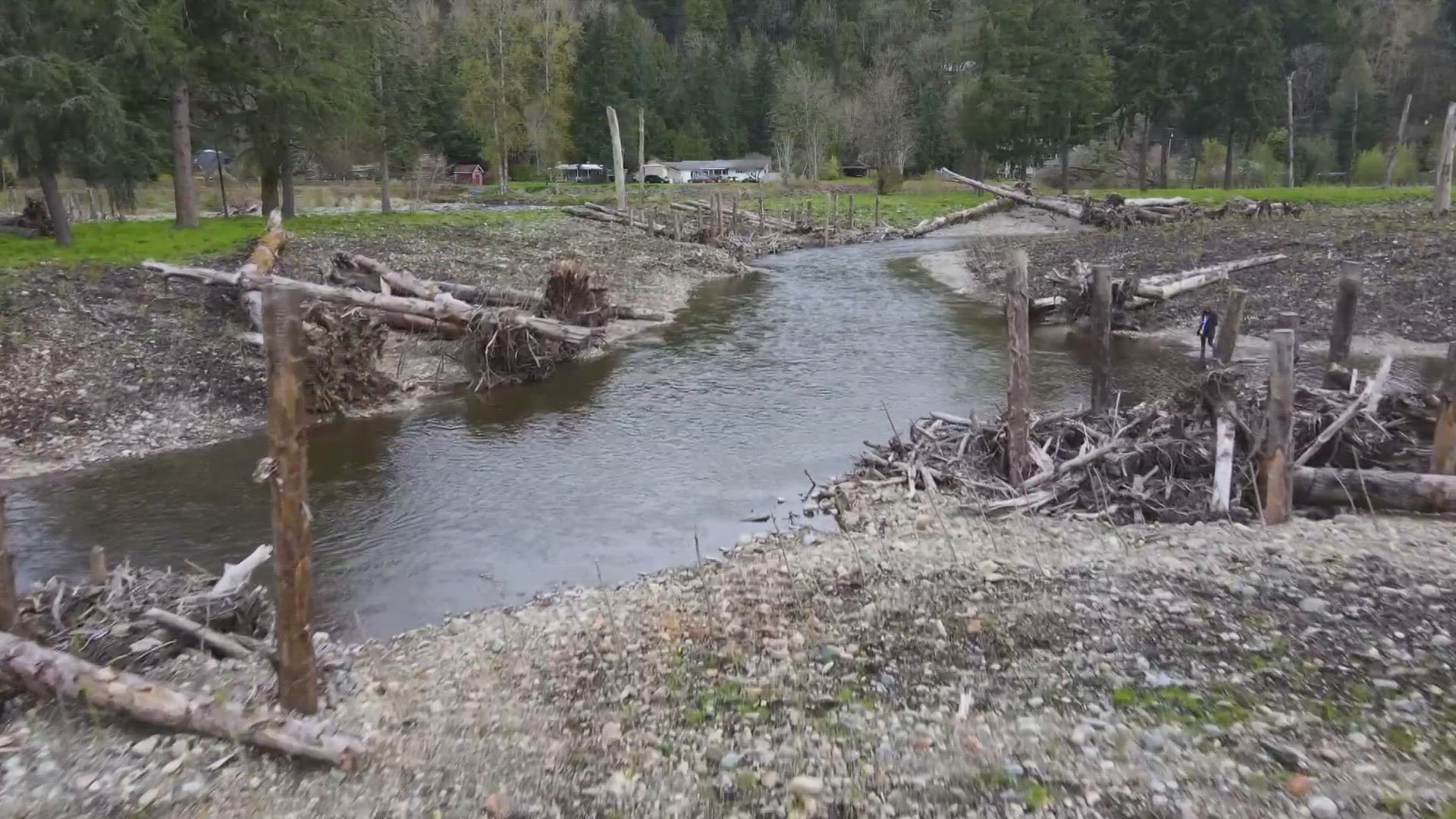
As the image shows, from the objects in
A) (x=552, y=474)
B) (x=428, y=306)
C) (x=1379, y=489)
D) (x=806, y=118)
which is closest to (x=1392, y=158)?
(x=806, y=118)

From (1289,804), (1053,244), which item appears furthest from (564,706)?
(1053,244)

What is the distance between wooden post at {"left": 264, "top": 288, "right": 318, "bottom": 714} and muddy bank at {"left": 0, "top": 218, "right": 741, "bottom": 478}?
10444 millimetres

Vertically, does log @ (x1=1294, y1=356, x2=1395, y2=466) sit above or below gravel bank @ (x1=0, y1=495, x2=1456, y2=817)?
above

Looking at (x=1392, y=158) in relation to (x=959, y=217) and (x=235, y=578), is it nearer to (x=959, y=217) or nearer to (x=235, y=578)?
(x=959, y=217)

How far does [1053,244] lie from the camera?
3950 cm

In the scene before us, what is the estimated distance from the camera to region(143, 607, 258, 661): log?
8.17 meters

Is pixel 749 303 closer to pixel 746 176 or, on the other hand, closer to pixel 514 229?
pixel 514 229

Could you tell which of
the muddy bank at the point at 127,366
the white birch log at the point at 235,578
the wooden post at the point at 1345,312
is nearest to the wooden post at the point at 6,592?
the white birch log at the point at 235,578

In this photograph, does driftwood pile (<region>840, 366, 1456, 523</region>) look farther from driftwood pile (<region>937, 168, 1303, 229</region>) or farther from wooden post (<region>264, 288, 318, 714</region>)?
driftwood pile (<region>937, 168, 1303, 229</region>)

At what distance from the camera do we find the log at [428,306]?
2047cm

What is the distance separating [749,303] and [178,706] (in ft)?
84.3

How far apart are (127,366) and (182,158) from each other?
55.8ft

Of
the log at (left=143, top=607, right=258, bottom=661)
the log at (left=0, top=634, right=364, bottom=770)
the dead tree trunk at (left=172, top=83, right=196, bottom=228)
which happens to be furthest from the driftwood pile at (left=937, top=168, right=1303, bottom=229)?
the log at (left=0, top=634, right=364, bottom=770)

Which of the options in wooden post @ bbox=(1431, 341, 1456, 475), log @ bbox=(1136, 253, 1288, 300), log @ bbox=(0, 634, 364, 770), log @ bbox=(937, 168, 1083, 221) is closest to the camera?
log @ bbox=(0, 634, 364, 770)
